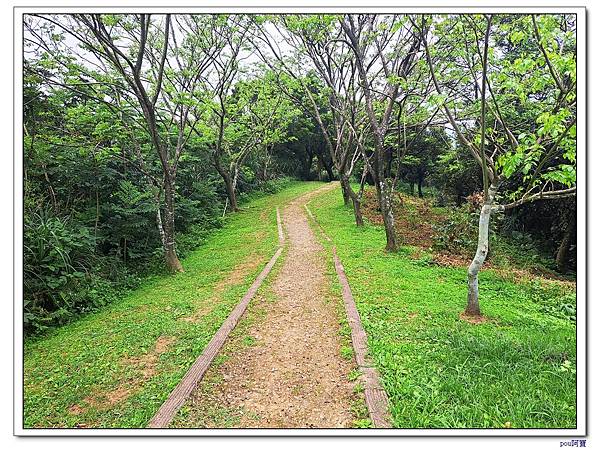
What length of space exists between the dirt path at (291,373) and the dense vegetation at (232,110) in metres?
2.50

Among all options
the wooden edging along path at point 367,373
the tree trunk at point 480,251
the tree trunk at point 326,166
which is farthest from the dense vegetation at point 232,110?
the tree trunk at point 326,166

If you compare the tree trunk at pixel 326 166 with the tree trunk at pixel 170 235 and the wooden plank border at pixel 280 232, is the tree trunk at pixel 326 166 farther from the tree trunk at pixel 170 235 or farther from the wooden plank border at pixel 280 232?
the tree trunk at pixel 170 235

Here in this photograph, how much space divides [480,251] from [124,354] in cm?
511

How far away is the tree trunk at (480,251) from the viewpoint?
5320 mm

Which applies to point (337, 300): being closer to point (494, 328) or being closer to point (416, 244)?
point (494, 328)

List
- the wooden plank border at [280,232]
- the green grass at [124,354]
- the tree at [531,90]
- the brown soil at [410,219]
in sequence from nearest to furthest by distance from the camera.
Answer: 1. the green grass at [124,354]
2. the tree at [531,90]
3. the wooden plank border at [280,232]
4. the brown soil at [410,219]

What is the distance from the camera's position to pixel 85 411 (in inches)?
149

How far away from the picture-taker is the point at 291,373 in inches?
165

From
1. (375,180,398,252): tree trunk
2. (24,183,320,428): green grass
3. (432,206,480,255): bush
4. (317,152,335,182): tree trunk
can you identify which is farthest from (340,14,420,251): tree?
(317,152,335,182): tree trunk

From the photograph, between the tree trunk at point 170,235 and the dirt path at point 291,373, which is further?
the tree trunk at point 170,235

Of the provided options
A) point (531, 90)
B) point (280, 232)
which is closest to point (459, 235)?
point (280, 232)

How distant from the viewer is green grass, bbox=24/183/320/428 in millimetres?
3787

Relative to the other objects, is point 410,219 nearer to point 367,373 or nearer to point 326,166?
point 367,373
